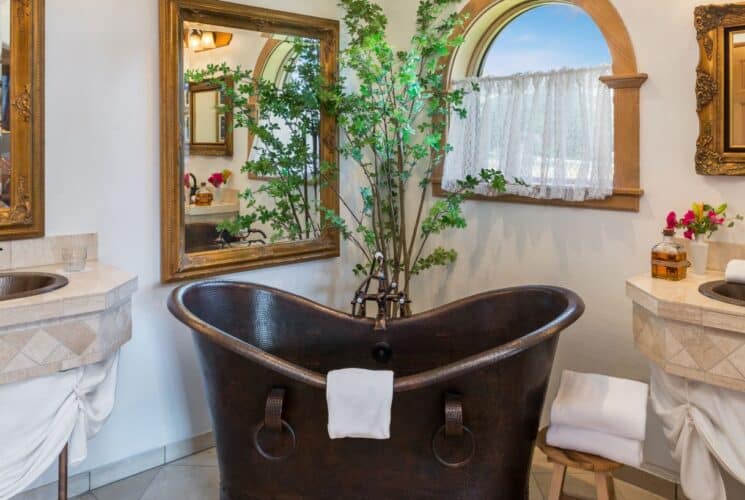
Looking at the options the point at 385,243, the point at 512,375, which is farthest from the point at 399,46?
the point at 512,375

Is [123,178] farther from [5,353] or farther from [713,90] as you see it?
[713,90]

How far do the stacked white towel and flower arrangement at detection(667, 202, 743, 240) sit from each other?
661mm

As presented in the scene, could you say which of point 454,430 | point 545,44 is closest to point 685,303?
point 454,430

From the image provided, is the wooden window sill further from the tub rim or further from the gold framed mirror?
the gold framed mirror

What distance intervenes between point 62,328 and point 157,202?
0.89 metres

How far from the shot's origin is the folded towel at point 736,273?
2072 mm

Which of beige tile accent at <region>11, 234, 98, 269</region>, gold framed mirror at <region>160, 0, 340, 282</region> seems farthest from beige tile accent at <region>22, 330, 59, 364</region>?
gold framed mirror at <region>160, 0, 340, 282</region>

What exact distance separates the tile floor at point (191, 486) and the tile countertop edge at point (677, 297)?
0.94 metres

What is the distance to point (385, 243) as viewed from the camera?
10.9 feet

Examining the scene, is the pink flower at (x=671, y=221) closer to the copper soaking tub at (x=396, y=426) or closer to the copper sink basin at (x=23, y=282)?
the copper soaking tub at (x=396, y=426)

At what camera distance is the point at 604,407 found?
1.92m

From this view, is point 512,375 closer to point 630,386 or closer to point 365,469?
point 630,386

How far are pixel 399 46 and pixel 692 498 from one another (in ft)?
8.28

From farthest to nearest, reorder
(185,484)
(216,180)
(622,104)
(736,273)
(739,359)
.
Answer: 1. (216,180)
2. (185,484)
3. (622,104)
4. (736,273)
5. (739,359)
